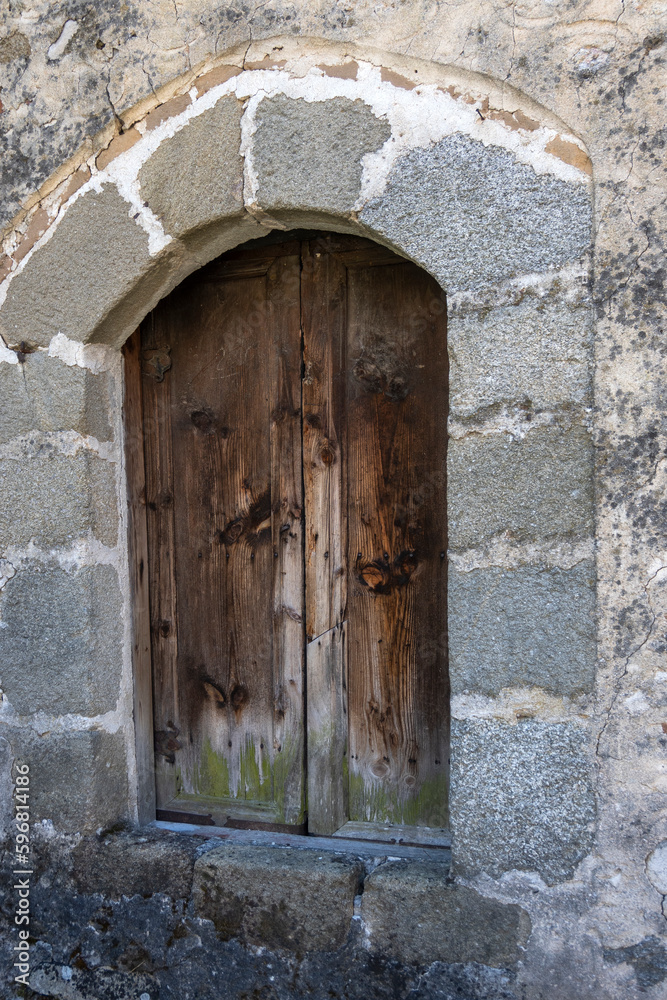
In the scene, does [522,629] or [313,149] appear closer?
[522,629]

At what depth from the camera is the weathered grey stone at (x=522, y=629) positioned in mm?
1498

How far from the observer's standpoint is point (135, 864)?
1.85 m

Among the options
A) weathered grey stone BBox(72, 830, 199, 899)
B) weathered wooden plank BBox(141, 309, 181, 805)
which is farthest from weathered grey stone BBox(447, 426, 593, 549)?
weathered grey stone BBox(72, 830, 199, 899)

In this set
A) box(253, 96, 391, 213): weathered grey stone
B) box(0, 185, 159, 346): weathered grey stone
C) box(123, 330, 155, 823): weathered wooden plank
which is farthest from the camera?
box(123, 330, 155, 823): weathered wooden plank

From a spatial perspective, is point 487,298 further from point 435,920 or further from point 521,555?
point 435,920

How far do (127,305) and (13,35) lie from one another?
83cm

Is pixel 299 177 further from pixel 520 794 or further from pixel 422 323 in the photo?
pixel 520 794

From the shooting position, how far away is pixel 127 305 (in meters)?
1.87

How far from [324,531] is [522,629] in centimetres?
64

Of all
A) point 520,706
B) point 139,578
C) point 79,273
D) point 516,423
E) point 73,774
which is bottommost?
point 73,774

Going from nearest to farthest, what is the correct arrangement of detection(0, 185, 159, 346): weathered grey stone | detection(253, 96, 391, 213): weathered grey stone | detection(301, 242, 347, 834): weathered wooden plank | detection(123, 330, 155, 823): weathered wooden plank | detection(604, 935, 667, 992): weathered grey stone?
1. detection(604, 935, 667, 992): weathered grey stone
2. detection(253, 96, 391, 213): weathered grey stone
3. detection(0, 185, 159, 346): weathered grey stone
4. detection(301, 242, 347, 834): weathered wooden plank
5. detection(123, 330, 155, 823): weathered wooden plank

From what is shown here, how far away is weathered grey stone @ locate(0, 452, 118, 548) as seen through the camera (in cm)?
188

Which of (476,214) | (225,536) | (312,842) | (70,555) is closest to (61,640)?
(70,555)

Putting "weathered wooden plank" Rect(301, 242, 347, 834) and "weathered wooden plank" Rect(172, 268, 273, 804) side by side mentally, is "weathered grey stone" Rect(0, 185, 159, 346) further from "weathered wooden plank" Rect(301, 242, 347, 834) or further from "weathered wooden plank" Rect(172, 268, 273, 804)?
"weathered wooden plank" Rect(301, 242, 347, 834)
